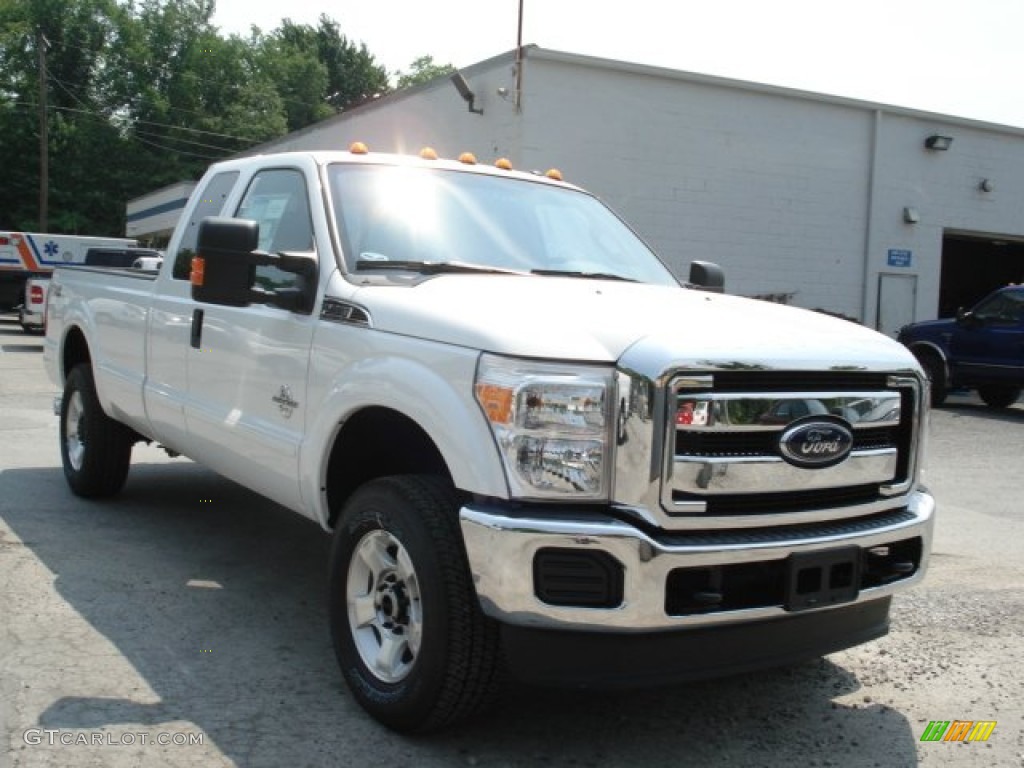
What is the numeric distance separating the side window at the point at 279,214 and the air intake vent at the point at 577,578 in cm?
180

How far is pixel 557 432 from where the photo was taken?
10.0 ft

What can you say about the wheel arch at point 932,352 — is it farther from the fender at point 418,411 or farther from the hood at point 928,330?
the fender at point 418,411

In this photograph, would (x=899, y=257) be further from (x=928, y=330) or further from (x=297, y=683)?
(x=297, y=683)

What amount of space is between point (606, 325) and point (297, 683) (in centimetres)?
183

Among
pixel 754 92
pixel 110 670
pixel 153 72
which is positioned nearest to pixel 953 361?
pixel 754 92

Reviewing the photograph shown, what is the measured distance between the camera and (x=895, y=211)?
842 inches

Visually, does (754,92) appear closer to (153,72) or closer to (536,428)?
(536,428)

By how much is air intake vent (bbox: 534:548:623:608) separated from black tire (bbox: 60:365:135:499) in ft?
14.0

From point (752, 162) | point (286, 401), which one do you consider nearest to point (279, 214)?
point (286, 401)

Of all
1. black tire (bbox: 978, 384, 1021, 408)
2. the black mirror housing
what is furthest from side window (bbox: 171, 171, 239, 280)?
black tire (bbox: 978, 384, 1021, 408)

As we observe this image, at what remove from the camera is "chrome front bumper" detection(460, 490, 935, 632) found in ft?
9.73

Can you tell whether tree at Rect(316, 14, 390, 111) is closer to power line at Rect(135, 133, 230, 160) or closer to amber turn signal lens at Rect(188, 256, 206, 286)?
power line at Rect(135, 133, 230, 160)

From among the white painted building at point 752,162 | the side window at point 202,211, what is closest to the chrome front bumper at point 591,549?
the side window at point 202,211

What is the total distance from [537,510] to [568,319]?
25.2 inches
